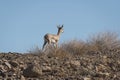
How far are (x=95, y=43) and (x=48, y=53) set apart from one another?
530cm

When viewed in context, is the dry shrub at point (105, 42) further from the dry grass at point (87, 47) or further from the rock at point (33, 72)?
the rock at point (33, 72)

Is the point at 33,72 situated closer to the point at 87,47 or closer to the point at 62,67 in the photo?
the point at 62,67

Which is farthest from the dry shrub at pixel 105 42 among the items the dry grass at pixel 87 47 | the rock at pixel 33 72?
the rock at pixel 33 72

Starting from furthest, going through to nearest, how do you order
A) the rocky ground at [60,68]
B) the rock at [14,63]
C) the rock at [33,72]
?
the rock at [14,63]
the rocky ground at [60,68]
the rock at [33,72]

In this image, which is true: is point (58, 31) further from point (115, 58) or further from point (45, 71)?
point (45, 71)

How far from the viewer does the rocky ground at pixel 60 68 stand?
16250mm

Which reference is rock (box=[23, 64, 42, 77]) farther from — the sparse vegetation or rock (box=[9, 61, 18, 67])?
rock (box=[9, 61, 18, 67])

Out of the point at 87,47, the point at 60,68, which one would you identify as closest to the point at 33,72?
the point at 60,68

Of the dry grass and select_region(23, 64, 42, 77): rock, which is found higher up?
the dry grass

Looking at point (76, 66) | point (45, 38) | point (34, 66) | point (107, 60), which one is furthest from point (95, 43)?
point (34, 66)

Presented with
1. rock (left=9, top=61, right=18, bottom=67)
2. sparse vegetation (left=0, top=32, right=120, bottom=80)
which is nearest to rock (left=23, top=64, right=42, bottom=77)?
sparse vegetation (left=0, top=32, right=120, bottom=80)

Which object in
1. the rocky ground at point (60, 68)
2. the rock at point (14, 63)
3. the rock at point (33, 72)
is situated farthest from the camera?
the rock at point (14, 63)

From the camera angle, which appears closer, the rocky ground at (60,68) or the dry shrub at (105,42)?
the rocky ground at (60,68)

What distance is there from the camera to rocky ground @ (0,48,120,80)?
53.3ft
